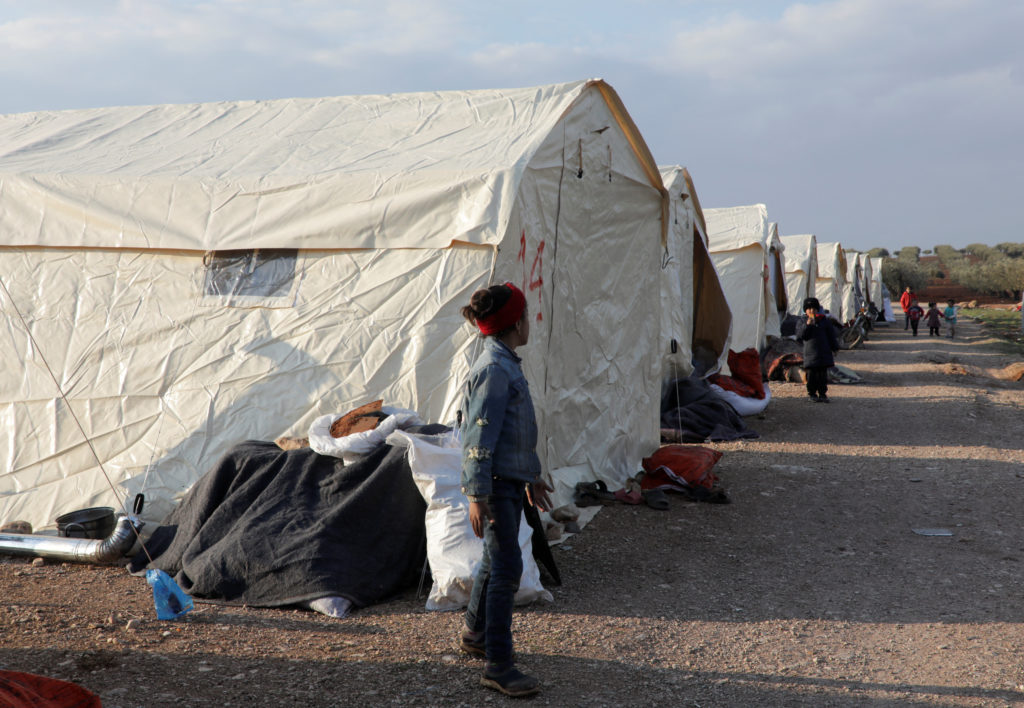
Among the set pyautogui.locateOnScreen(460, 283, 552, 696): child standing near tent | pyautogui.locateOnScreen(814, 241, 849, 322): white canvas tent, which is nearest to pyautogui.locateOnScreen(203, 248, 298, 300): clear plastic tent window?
pyautogui.locateOnScreen(460, 283, 552, 696): child standing near tent

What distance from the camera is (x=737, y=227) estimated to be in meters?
15.3

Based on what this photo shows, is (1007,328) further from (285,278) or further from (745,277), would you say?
(285,278)

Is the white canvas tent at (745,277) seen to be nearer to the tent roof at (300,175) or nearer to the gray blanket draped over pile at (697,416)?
the gray blanket draped over pile at (697,416)

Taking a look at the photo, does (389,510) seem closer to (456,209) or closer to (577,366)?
(456,209)

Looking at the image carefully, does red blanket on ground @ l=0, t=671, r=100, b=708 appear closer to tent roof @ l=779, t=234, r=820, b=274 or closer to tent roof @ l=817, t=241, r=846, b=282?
tent roof @ l=779, t=234, r=820, b=274

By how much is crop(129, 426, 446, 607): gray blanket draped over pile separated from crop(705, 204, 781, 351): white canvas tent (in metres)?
11.0

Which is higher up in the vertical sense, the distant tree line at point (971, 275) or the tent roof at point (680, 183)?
the distant tree line at point (971, 275)

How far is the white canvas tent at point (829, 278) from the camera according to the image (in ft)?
82.6

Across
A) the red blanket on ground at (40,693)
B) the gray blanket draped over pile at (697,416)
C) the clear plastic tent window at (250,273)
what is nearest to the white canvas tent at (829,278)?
the gray blanket draped over pile at (697,416)

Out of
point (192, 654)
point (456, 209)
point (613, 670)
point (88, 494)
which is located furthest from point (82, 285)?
point (613, 670)

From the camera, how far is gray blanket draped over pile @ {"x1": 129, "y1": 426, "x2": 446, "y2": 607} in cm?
436

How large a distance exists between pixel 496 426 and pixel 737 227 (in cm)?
1303

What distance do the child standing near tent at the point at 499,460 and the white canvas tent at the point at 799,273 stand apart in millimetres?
18487

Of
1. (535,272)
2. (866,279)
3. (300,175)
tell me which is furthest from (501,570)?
(866,279)
